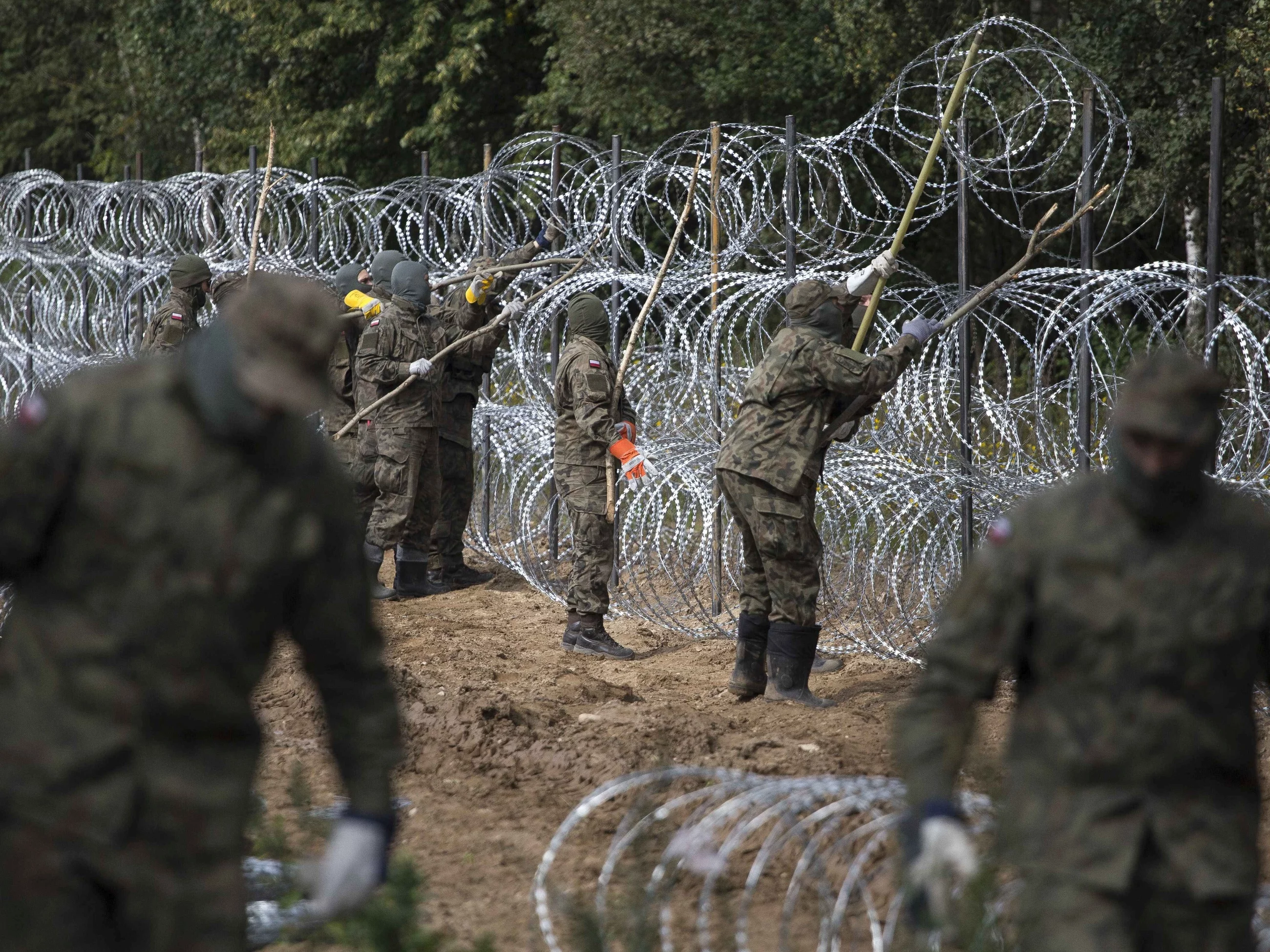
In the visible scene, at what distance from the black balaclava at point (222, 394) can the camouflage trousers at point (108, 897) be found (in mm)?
700

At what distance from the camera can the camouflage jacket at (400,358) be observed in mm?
9594

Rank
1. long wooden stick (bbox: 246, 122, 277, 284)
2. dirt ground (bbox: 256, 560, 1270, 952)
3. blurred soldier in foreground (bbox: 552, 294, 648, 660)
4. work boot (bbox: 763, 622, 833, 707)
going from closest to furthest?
dirt ground (bbox: 256, 560, 1270, 952)
work boot (bbox: 763, 622, 833, 707)
blurred soldier in foreground (bbox: 552, 294, 648, 660)
long wooden stick (bbox: 246, 122, 277, 284)

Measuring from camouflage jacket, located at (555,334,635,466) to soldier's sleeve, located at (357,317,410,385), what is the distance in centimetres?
139

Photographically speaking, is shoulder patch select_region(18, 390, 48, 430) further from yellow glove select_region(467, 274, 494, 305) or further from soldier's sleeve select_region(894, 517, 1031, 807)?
yellow glove select_region(467, 274, 494, 305)

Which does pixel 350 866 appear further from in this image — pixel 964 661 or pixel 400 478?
pixel 400 478

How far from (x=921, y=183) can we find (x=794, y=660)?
2133 millimetres

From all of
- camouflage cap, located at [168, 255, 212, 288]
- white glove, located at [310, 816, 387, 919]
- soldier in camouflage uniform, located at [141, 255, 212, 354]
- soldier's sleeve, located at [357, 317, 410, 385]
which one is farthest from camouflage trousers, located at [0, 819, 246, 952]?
camouflage cap, located at [168, 255, 212, 288]

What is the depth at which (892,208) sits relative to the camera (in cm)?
812

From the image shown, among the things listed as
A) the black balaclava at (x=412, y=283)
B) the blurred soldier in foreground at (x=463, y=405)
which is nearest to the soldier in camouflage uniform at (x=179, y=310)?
the blurred soldier in foreground at (x=463, y=405)

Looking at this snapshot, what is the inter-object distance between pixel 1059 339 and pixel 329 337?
15.0 feet

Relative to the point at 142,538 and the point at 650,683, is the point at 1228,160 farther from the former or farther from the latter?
the point at 142,538

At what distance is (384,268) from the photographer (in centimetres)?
998

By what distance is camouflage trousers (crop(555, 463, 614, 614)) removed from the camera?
8398 millimetres

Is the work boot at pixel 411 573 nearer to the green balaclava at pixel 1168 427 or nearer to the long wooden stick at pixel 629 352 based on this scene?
the long wooden stick at pixel 629 352
